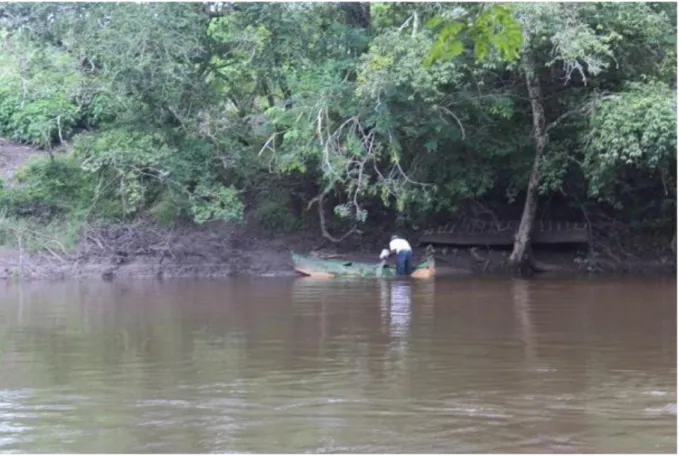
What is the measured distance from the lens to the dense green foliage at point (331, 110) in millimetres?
19344

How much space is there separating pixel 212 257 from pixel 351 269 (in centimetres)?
381

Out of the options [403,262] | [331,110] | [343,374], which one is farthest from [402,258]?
[343,374]

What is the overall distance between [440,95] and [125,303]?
299 inches

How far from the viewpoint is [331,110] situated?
21.4m

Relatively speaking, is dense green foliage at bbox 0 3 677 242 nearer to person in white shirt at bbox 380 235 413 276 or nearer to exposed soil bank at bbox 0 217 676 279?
exposed soil bank at bbox 0 217 676 279

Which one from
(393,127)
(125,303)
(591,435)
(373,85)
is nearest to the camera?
(591,435)

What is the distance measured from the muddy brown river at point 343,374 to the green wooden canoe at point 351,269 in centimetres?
443

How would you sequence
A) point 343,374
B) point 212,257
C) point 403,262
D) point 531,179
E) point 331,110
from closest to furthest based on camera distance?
1. point 343,374
2. point 331,110
3. point 403,262
4. point 531,179
5. point 212,257

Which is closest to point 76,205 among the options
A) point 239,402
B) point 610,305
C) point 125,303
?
point 125,303

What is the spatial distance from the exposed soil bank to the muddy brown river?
18.8 feet

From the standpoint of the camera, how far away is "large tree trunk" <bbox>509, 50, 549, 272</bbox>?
20.9 m

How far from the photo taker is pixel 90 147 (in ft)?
77.8

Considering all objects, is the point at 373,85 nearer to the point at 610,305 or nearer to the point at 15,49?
the point at 610,305

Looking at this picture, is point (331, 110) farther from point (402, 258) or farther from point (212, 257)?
point (212, 257)
